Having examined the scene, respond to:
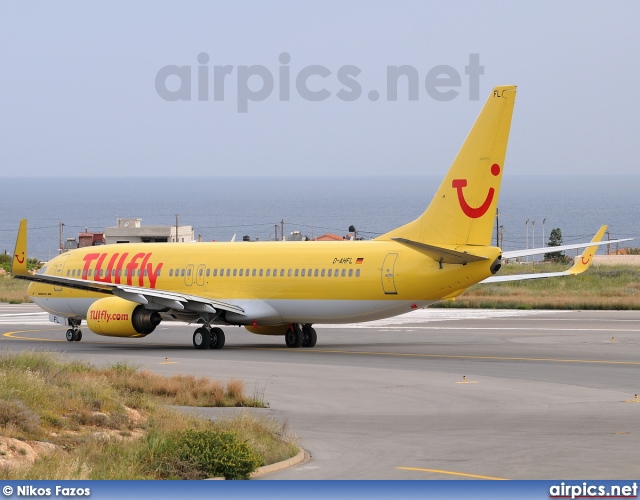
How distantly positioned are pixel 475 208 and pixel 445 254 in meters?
1.75

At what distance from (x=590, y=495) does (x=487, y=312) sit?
41786 millimetres

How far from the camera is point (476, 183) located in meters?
34.7

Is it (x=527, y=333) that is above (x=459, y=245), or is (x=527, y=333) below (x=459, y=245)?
below

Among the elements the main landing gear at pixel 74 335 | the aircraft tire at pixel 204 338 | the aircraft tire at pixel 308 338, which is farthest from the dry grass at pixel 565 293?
the aircraft tire at pixel 204 338

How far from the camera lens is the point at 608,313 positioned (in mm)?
52844

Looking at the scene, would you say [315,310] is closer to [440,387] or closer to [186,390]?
Result: [440,387]

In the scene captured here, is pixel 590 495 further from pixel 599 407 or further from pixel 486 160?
pixel 486 160

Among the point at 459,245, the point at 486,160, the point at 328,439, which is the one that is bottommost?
the point at 328,439

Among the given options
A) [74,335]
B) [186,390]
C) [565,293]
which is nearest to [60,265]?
[74,335]

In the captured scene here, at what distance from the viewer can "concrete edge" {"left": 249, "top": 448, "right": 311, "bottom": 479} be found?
1586cm

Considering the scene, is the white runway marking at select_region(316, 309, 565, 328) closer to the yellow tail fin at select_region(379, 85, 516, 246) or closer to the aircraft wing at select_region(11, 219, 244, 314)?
the aircraft wing at select_region(11, 219, 244, 314)

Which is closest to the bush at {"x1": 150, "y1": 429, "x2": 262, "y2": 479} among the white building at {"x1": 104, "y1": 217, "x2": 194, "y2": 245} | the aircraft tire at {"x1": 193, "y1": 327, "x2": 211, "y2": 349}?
the aircraft tire at {"x1": 193, "y1": 327, "x2": 211, "y2": 349}

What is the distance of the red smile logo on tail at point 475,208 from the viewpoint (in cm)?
3453

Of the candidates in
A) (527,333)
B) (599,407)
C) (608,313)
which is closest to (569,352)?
(527,333)
